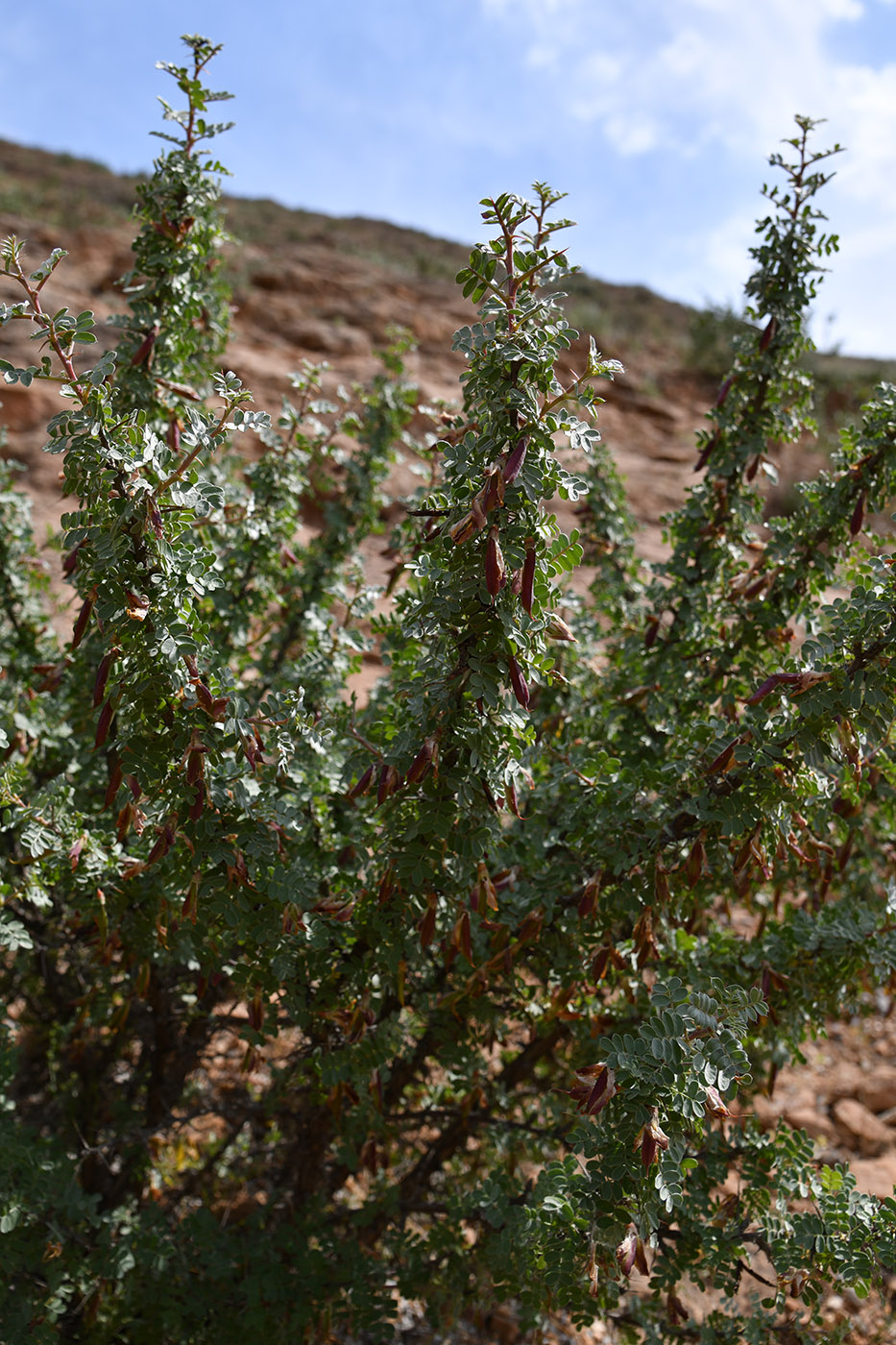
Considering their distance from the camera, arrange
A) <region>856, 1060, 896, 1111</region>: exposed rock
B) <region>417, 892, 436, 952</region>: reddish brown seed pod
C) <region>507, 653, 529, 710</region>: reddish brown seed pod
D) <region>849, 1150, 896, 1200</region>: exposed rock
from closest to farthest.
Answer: <region>507, 653, 529, 710</region>: reddish brown seed pod < <region>417, 892, 436, 952</region>: reddish brown seed pod < <region>849, 1150, 896, 1200</region>: exposed rock < <region>856, 1060, 896, 1111</region>: exposed rock

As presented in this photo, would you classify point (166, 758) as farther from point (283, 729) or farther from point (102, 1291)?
point (102, 1291)

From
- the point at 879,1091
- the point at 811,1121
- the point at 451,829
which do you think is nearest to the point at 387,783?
the point at 451,829

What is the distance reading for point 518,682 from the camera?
1.65 m

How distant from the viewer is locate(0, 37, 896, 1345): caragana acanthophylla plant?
164 cm

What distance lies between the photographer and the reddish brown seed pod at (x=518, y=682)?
1.63m

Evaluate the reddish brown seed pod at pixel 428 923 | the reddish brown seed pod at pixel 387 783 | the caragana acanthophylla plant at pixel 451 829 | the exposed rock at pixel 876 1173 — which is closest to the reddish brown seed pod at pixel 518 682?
the caragana acanthophylla plant at pixel 451 829

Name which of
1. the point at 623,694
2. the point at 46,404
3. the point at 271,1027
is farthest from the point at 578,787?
the point at 46,404

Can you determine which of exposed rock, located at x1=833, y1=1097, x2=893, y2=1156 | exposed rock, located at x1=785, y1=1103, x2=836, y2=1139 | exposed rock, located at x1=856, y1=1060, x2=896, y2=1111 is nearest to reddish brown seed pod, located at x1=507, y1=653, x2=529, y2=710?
exposed rock, located at x1=785, y1=1103, x2=836, y2=1139

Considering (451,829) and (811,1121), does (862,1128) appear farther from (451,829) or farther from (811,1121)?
(451,829)

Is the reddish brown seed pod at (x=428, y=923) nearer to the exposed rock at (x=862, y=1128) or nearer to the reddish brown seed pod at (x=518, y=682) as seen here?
the reddish brown seed pod at (x=518, y=682)

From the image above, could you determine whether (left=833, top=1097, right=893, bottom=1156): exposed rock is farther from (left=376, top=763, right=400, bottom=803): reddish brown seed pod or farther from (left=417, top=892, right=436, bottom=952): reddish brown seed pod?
(left=376, top=763, right=400, bottom=803): reddish brown seed pod

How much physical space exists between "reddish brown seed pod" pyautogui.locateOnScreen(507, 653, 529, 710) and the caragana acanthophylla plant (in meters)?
0.01

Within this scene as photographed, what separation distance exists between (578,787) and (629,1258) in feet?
3.49

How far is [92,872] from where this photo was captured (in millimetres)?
2039
